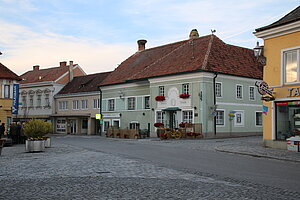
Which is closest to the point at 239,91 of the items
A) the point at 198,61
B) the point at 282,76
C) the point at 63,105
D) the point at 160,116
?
the point at 198,61

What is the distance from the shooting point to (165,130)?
3262 centimetres

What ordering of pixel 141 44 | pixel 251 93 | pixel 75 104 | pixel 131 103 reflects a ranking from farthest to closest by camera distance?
pixel 75 104
pixel 141 44
pixel 131 103
pixel 251 93

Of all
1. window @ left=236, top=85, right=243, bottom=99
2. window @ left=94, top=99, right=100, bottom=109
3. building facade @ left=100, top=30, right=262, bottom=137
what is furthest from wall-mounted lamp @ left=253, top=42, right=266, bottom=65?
window @ left=94, top=99, right=100, bottom=109

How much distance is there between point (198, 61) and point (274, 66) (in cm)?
1398

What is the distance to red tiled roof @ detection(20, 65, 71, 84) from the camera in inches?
2312

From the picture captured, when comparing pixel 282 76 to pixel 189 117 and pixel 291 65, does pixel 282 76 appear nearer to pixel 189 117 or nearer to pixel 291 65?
pixel 291 65

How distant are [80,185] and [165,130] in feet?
76.8

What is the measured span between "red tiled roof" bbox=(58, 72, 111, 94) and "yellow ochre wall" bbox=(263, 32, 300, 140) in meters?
31.4

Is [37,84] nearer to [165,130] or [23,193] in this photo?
[165,130]

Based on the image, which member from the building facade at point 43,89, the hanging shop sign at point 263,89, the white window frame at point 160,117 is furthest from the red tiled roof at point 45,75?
the hanging shop sign at point 263,89

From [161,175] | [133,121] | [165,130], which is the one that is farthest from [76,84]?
[161,175]

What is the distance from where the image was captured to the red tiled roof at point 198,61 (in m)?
34.8

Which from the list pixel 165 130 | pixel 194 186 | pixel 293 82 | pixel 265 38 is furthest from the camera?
pixel 165 130

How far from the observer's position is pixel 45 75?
61094 millimetres
